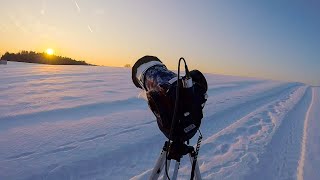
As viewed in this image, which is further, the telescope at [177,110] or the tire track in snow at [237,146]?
the tire track in snow at [237,146]

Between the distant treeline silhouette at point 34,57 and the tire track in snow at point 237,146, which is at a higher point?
the distant treeline silhouette at point 34,57

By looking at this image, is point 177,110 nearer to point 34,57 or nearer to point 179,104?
point 179,104

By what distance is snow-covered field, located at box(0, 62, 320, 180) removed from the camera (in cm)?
379

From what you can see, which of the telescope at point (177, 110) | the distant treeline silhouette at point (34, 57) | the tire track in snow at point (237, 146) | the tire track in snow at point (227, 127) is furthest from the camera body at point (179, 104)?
the distant treeline silhouette at point (34, 57)

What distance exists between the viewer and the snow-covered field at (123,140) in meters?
3.79

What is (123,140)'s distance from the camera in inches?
187

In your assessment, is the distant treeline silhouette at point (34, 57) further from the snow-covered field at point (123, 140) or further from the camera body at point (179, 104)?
the camera body at point (179, 104)

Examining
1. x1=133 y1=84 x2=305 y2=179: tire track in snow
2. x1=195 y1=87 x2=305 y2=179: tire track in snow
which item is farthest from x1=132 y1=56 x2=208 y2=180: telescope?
x1=195 y1=87 x2=305 y2=179: tire track in snow

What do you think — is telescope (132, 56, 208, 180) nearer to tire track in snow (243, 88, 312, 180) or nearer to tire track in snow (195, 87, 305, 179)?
tire track in snow (195, 87, 305, 179)

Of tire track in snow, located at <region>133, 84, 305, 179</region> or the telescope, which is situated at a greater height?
the telescope

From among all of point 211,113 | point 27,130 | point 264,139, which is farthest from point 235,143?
point 27,130

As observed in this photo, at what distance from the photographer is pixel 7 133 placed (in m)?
4.60

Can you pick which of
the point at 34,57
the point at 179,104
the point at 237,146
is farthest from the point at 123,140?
the point at 34,57

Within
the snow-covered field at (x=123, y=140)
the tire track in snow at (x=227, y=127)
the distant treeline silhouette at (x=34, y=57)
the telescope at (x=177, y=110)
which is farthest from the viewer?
the distant treeline silhouette at (x=34, y=57)
